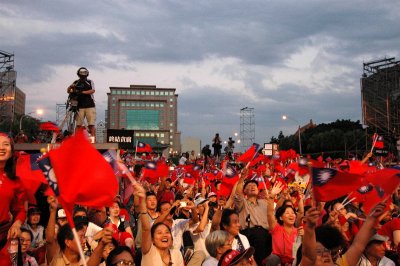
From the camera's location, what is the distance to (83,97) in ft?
34.9

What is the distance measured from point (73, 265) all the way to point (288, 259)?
250 centimetres

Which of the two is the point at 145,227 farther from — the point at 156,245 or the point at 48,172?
the point at 48,172

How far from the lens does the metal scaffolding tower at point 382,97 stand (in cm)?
3962

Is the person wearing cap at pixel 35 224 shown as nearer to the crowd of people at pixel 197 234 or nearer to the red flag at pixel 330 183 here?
the crowd of people at pixel 197 234

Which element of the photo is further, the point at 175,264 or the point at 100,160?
the point at 175,264

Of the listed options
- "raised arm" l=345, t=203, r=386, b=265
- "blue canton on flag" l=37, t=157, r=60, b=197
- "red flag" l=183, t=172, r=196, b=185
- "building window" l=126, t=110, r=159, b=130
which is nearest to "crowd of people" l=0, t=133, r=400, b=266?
"raised arm" l=345, t=203, r=386, b=265

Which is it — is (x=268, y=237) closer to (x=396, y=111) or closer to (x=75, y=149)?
(x=75, y=149)

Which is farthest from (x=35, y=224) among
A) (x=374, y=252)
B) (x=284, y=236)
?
(x=374, y=252)

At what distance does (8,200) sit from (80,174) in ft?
3.82

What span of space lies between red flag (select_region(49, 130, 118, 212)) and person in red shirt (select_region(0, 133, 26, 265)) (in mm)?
1023

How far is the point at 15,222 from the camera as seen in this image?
3848 mm

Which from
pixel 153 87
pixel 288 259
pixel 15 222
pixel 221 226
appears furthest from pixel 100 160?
pixel 153 87

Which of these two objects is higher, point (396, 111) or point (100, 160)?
point (396, 111)

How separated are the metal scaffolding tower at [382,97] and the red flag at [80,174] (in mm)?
38743
